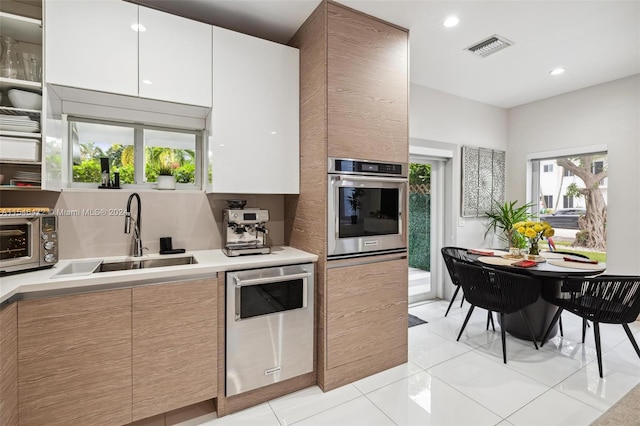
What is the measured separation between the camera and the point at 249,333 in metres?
2.00

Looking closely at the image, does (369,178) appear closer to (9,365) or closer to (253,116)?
(253,116)

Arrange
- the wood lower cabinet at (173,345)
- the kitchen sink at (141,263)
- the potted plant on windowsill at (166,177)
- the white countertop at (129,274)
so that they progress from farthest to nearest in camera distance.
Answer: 1. the potted plant on windowsill at (166,177)
2. the kitchen sink at (141,263)
3. the wood lower cabinet at (173,345)
4. the white countertop at (129,274)

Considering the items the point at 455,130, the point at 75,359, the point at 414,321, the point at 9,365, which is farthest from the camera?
the point at 455,130

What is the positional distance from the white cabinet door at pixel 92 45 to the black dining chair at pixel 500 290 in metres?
3.02

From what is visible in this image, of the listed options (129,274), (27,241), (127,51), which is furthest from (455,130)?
(27,241)

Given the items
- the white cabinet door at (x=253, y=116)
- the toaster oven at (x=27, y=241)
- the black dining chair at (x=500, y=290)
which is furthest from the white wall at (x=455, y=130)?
the toaster oven at (x=27, y=241)

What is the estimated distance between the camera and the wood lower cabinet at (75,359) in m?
1.49

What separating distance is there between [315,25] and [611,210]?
13.1 feet

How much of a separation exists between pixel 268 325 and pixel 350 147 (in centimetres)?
139

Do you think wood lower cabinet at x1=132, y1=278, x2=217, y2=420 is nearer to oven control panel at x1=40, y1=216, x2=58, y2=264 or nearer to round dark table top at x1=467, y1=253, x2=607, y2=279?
oven control panel at x1=40, y1=216, x2=58, y2=264

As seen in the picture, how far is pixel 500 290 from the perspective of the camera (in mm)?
2596

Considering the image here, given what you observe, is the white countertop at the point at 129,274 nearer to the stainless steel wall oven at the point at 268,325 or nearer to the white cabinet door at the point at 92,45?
the stainless steel wall oven at the point at 268,325

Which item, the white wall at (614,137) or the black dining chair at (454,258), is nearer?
the black dining chair at (454,258)

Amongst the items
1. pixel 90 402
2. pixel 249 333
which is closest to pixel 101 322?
pixel 90 402
